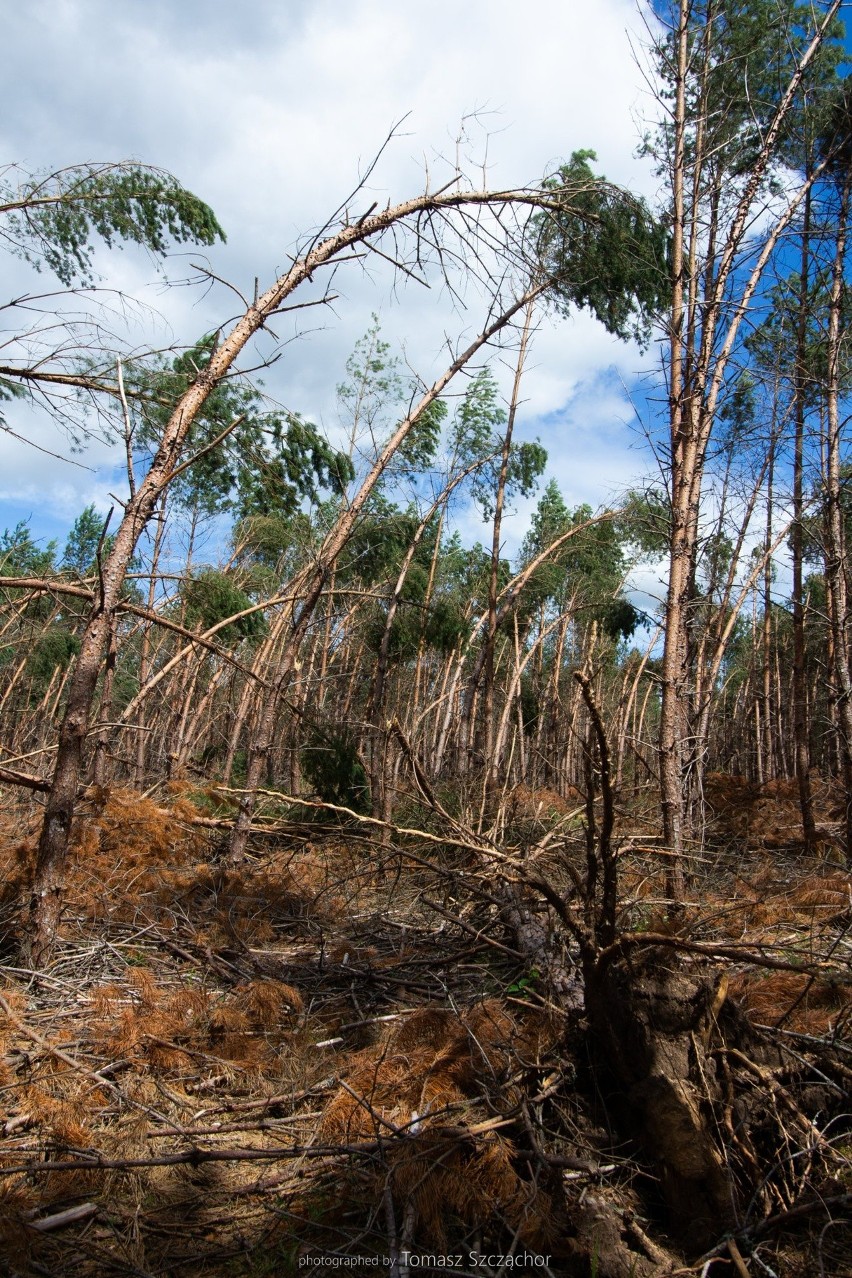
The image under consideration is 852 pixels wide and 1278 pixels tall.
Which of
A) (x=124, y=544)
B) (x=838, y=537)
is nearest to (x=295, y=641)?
(x=124, y=544)

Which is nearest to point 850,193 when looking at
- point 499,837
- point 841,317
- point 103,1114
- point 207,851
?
point 841,317

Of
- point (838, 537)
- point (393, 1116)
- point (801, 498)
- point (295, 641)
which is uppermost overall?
point (801, 498)

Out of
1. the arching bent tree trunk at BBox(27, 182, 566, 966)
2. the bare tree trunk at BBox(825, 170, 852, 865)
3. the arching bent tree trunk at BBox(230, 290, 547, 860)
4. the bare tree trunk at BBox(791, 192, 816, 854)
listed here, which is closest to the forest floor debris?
the arching bent tree trunk at BBox(27, 182, 566, 966)

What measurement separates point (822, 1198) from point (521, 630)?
22094 mm

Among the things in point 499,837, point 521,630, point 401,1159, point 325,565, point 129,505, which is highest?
point 521,630

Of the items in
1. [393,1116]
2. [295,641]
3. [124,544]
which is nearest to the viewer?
[393,1116]

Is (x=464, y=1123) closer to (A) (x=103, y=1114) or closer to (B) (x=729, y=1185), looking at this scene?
(B) (x=729, y=1185)

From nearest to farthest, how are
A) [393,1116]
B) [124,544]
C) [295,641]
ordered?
[393,1116], [124,544], [295,641]

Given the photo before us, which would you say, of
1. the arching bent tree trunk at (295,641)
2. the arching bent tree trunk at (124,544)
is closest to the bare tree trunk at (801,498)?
the arching bent tree trunk at (295,641)

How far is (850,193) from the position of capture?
9.84 metres

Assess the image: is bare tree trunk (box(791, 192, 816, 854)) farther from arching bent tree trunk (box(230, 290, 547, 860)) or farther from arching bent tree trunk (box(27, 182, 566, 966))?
arching bent tree trunk (box(27, 182, 566, 966))

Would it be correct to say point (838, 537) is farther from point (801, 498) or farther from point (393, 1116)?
point (393, 1116)

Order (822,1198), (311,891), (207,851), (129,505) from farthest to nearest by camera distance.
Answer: (207,851)
(311,891)
(129,505)
(822,1198)

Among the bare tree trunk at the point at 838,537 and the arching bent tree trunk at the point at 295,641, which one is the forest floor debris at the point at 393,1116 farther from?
the bare tree trunk at the point at 838,537
